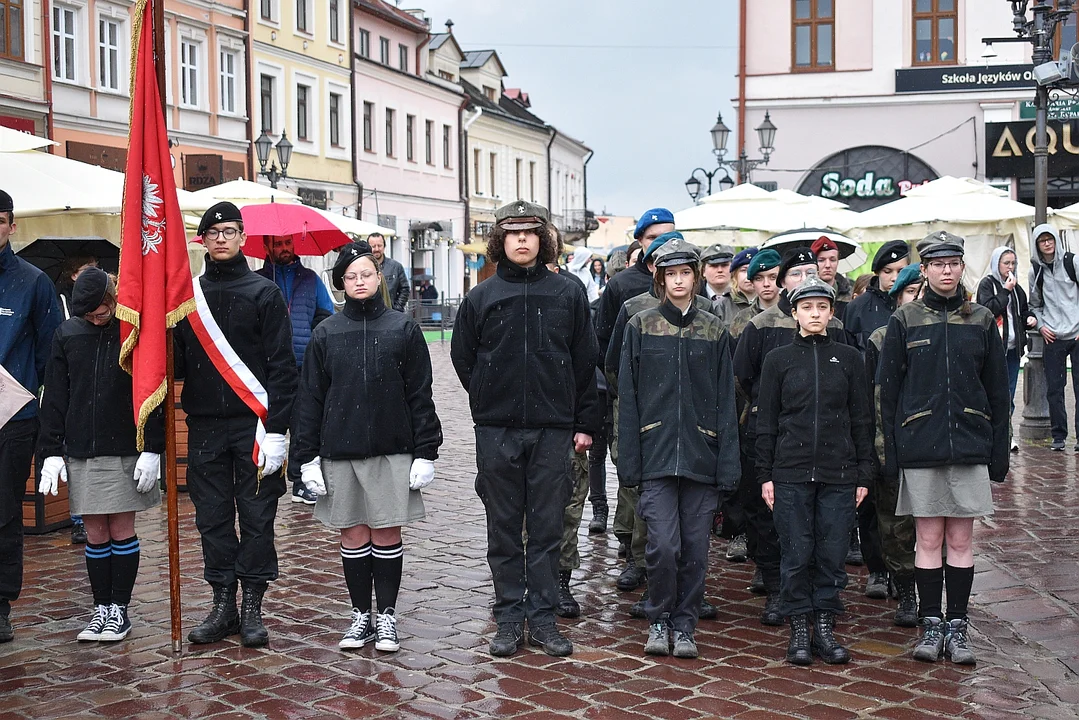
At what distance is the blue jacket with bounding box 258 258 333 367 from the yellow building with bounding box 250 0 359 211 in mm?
27472

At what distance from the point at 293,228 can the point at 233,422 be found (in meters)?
4.83

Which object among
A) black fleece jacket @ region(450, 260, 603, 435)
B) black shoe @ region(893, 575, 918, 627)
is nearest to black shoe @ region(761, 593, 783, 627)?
black shoe @ region(893, 575, 918, 627)

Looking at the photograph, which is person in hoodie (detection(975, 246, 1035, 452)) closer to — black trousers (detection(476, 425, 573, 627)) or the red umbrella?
the red umbrella

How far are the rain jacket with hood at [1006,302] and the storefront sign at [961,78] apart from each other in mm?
17879

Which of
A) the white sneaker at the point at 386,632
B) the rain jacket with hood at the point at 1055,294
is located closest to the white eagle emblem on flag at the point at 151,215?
the white sneaker at the point at 386,632

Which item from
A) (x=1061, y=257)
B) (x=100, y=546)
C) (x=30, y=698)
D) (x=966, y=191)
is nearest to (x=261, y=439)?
(x=100, y=546)

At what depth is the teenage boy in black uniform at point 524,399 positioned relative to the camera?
6113mm

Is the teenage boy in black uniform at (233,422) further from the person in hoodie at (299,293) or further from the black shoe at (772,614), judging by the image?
the person in hoodie at (299,293)

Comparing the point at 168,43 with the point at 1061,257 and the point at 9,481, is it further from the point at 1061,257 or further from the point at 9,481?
the point at 9,481

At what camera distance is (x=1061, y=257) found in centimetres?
1295

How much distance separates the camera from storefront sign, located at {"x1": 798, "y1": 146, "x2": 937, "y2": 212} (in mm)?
29734

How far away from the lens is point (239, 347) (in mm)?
6168

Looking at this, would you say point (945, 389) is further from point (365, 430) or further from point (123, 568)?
point (123, 568)

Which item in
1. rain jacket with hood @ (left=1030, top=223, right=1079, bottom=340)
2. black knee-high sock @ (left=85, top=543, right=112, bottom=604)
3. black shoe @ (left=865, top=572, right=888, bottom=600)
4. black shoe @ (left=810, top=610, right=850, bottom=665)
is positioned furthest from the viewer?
rain jacket with hood @ (left=1030, top=223, right=1079, bottom=340)
